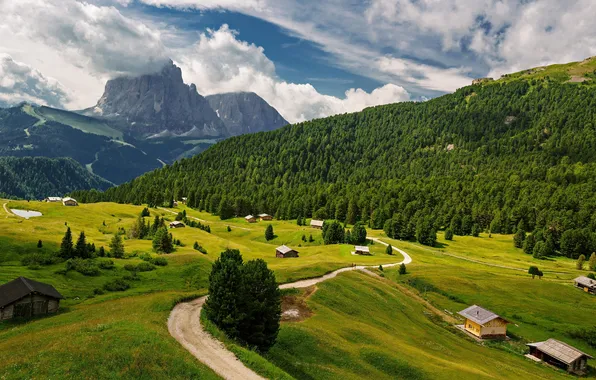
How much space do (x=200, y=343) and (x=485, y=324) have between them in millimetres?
63183

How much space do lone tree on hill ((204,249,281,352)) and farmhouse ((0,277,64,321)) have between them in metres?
26.7

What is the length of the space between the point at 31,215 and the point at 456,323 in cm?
16420

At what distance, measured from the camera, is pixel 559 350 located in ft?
229

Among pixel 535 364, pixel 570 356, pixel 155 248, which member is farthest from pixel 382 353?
pixel 155 248

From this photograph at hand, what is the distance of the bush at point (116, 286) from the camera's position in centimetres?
6519

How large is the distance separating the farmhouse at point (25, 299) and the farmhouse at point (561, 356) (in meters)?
84.1

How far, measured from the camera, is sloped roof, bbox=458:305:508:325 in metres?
77.0

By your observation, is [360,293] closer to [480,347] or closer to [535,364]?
[480,347]

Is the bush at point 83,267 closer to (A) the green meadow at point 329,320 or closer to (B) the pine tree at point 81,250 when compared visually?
(A) the green meadow at point 329,320

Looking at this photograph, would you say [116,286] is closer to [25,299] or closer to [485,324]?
[25,299]

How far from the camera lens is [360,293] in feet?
251

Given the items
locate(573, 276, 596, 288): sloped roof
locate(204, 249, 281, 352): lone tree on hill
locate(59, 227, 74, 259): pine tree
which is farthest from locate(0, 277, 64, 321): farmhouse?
locate(573, 276, 596, 288): sloped roof

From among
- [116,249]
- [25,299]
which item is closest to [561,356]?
[25,299]

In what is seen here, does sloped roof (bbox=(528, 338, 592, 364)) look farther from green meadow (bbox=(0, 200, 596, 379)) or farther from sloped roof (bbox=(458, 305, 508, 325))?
sloped roof (bbox=(458, 305, 508, 325))
